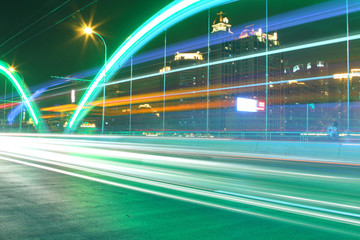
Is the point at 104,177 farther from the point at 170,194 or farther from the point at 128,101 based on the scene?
the point at 128,101

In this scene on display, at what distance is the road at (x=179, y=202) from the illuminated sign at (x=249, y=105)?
1494 centimetres

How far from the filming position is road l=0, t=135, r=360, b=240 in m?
4.55

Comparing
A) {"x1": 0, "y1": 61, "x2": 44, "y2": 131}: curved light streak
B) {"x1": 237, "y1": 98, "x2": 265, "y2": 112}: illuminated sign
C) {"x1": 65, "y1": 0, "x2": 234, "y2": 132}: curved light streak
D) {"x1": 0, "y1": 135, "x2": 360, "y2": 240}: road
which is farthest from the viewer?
{"x1": 0, "y1": 61, "x2": 44, "y2": 131}: curved light streak

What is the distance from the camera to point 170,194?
7.11m

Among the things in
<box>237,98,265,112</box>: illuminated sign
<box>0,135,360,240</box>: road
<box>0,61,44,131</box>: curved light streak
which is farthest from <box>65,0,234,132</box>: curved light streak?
<box>0,61,44,131</box>: curved light streak

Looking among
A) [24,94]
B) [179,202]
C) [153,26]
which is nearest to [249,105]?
[153,26]

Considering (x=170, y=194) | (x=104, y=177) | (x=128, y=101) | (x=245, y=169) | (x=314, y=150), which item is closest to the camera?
(x=170, y=194)

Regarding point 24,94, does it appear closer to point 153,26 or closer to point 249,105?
point 153,26

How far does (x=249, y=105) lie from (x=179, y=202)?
64.2 ft

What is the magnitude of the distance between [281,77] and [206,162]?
576 inches

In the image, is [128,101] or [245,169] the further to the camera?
[128,101]

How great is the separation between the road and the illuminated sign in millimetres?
14937

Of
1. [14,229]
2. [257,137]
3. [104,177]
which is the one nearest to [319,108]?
[257,137]

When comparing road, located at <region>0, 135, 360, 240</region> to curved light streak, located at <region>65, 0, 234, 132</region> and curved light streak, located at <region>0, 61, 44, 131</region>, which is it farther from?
curved light streak, located at <region>0, 61, 44, 131</region>
